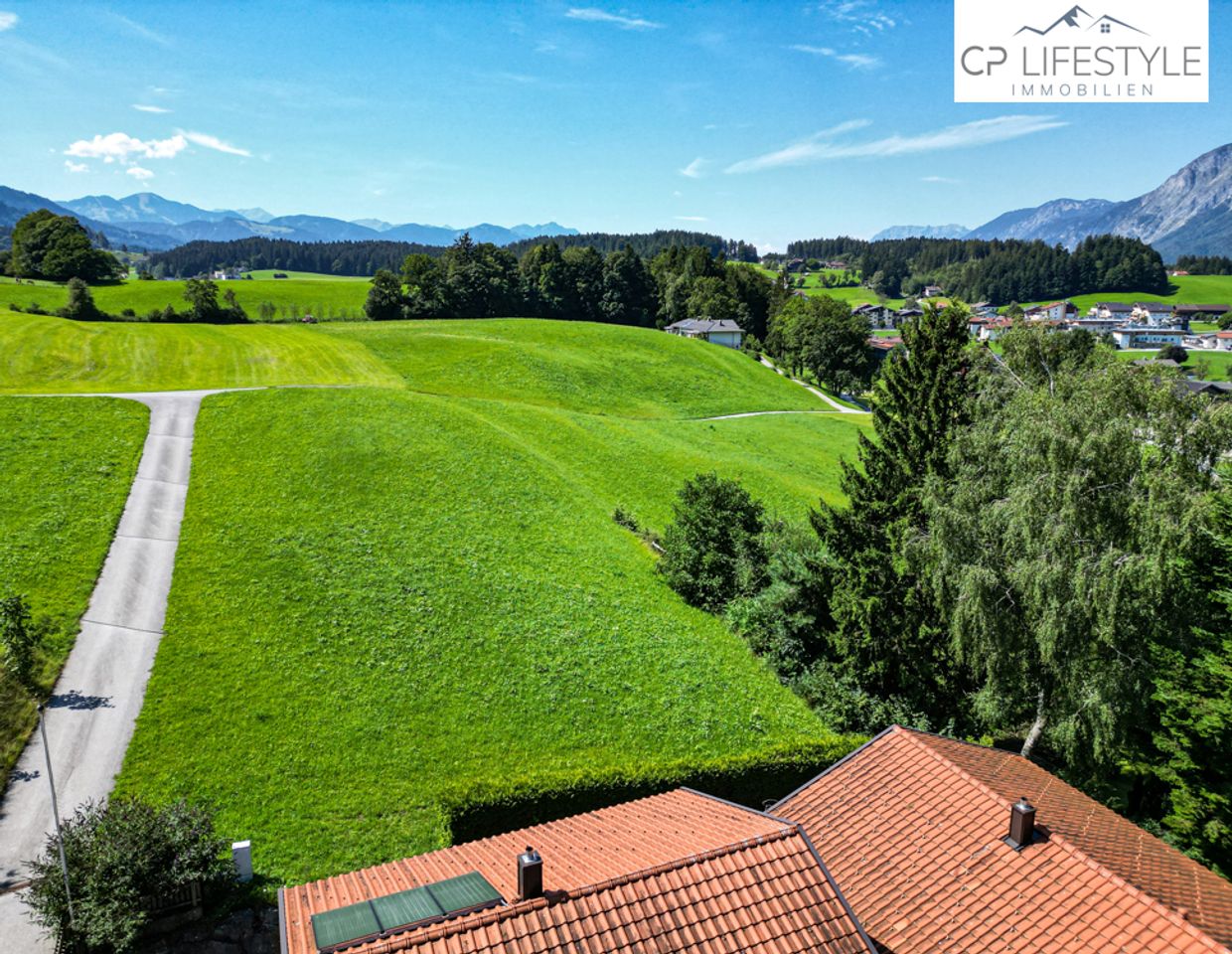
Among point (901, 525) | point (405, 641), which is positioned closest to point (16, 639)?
point (405, 641)

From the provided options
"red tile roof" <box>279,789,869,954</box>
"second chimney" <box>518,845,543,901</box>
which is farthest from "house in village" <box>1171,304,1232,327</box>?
"second chimney" <box>518,845,543,901</box>

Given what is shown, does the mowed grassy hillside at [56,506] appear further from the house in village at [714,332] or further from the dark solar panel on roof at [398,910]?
the house in village at [714,332]

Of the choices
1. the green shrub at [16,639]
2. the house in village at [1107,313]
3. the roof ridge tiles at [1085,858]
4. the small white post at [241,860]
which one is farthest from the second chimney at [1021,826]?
the house in village at [1107,313]

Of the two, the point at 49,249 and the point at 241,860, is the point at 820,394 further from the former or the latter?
the point at 49,249

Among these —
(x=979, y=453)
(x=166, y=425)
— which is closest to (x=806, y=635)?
(x=979, y=453)

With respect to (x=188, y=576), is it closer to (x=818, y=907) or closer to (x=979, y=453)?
(x=818, y=907)
